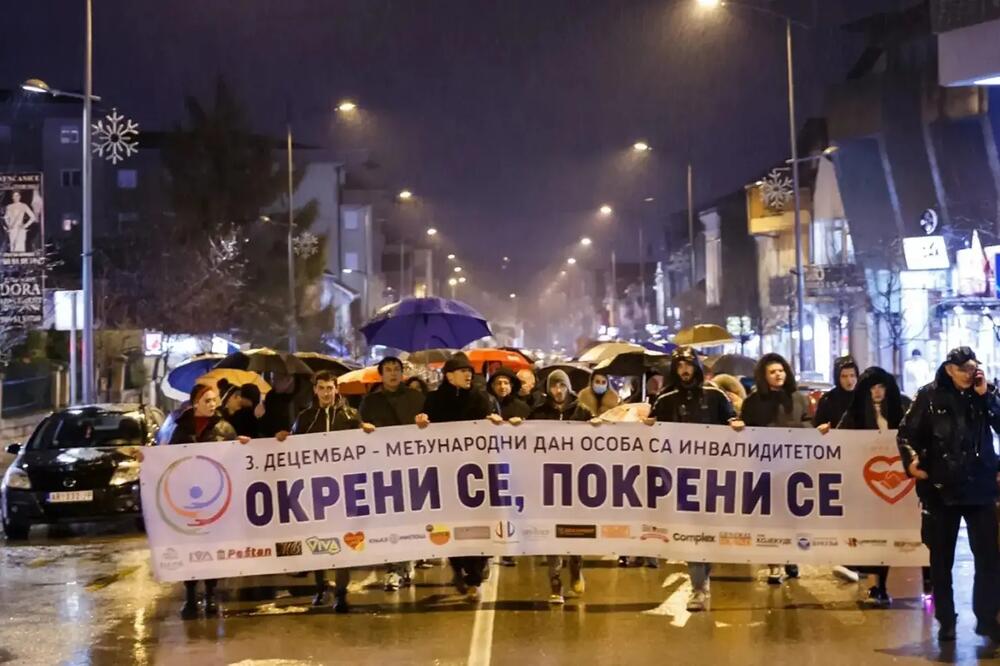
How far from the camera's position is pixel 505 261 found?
137 meters

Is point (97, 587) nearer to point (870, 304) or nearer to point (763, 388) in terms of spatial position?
point (763, 388)

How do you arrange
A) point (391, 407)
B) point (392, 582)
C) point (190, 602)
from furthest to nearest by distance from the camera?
1. point (392, 582)
2. point (391, 407)
3. point (190, 602)

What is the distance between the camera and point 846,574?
11734 millimetres

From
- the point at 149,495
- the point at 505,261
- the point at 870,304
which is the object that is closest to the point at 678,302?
the point at 870,304

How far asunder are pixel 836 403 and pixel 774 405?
1.70 ft

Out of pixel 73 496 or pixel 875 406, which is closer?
pixel 875 406

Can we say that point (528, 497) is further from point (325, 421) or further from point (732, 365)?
point (732, 365)

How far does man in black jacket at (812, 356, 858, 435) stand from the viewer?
10930 mm

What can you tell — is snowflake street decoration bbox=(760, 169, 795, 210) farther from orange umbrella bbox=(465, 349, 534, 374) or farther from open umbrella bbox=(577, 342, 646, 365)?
orange umbrella bbox=(465, 349, 534, 374)

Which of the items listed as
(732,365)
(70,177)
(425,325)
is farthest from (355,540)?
(70,177)

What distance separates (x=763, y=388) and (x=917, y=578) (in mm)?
2330

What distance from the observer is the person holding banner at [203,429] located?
34.9 ft

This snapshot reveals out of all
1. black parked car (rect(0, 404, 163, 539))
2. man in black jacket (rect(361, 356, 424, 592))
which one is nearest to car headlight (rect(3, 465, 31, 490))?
black parked car (rect(0, 404, 163, 539))

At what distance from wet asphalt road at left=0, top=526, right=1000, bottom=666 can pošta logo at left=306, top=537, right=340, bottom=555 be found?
1.55 feet
